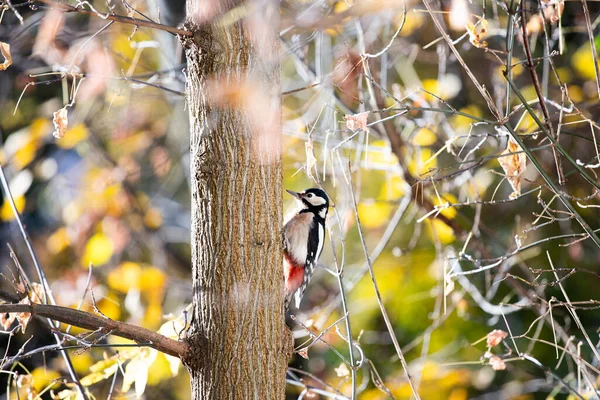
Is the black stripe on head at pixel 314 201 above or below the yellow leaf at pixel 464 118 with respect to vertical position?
below

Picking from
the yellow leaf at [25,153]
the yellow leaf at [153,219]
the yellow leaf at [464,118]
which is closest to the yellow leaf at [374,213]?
the yellow leaf at [464,118]

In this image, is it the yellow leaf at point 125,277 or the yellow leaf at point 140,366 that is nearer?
the yellow leaf at point 140,366

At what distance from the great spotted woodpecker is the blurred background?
0.16 m

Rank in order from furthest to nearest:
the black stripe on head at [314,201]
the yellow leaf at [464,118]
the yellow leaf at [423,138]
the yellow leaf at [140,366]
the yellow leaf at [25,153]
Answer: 1. the yellow leaf at [25,153]
2. the yellow leaf at [464,118]
3. the yellow leaf at [423,138]
4. the black stripe on head at [314,201]
5. the yellow leaf at [140,366]

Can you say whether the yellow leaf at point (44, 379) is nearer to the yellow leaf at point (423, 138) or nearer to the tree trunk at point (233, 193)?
the tree trunk at point (233, 193)

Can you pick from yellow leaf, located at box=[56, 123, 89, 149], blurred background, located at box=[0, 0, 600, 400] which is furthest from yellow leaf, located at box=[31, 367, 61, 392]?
yellow leaf, located at box=[56, 123, 89, 149]

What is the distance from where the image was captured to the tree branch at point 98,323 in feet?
4.92

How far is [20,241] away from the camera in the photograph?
5.73 metres

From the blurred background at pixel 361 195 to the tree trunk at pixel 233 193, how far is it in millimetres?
961

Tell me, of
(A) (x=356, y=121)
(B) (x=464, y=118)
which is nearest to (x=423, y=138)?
(B) (x=464, y=118)

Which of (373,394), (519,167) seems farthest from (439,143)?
(373,394)

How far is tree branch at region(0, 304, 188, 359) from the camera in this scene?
150 cm

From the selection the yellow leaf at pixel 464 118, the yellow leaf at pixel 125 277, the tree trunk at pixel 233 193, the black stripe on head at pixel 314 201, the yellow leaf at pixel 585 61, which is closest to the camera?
the tree trunk at pixel 233 193

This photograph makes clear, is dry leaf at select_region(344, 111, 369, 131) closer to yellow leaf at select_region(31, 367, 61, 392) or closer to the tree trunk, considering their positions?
the tree trunk
